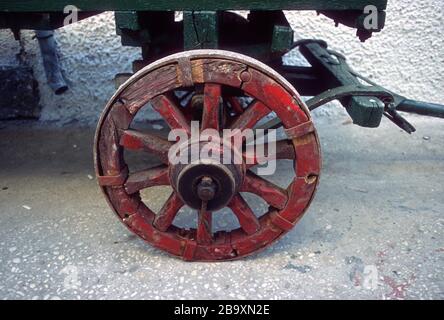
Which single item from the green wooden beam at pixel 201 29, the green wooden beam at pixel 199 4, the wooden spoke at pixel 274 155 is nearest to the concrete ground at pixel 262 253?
the wooden spoke at pixel 274 155

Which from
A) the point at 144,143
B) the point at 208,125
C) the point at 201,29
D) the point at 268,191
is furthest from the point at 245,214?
the point at 201,29

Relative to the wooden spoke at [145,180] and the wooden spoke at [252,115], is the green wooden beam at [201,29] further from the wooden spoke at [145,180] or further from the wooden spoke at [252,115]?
the wooden spoke at [145,180]

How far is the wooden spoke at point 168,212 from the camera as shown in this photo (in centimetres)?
202

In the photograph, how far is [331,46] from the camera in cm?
359

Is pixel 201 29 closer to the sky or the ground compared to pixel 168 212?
closer to the sky

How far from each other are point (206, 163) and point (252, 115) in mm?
271

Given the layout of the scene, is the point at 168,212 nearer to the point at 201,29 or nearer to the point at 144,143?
the point at 144,143

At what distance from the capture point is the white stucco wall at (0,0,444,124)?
11.4ft

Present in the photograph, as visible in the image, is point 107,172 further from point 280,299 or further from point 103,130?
point 280,299

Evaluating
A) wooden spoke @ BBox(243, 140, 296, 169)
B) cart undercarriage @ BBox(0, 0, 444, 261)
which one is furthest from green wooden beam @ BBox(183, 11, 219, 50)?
wooden spoke @ BBox(243, 140, 296, 169)

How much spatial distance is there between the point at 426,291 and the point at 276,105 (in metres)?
0.96

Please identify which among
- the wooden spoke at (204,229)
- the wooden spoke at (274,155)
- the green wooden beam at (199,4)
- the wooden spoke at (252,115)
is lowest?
the wooden spoke at (204,229)

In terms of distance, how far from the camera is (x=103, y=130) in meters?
1.93
